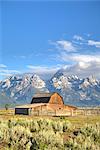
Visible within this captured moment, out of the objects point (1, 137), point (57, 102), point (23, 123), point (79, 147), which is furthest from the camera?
point (57, 102)

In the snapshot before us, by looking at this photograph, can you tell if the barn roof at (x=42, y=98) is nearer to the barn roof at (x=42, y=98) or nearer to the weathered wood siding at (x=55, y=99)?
the barn roof at (x=42, y=98)

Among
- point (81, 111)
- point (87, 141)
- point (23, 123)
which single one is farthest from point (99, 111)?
point (87, 141)

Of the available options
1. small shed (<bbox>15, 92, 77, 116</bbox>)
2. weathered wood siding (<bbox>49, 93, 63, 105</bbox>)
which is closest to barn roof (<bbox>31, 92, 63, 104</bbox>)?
small shed (<bbox>15, 92, 77, 116</bbox>)

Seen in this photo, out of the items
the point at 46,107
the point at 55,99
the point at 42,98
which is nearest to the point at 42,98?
the point at 42,98

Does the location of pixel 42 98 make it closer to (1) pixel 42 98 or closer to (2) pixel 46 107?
(1) pixel 42 98

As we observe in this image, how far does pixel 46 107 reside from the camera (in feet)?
355

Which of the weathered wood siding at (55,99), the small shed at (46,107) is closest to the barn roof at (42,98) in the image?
the small shed at (46,107)

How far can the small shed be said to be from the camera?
332 feet

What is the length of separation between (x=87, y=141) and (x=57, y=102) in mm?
98915

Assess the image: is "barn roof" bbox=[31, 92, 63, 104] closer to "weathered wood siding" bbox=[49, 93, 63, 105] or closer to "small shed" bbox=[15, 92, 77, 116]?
"small shed" bbox=[15, 92, 77, 116]

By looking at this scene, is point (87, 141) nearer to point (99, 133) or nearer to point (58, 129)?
point (99, 133)

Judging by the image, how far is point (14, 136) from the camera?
75.6 ft

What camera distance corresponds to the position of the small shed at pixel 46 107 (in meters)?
101

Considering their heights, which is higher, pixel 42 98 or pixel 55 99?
pixel 42 98
